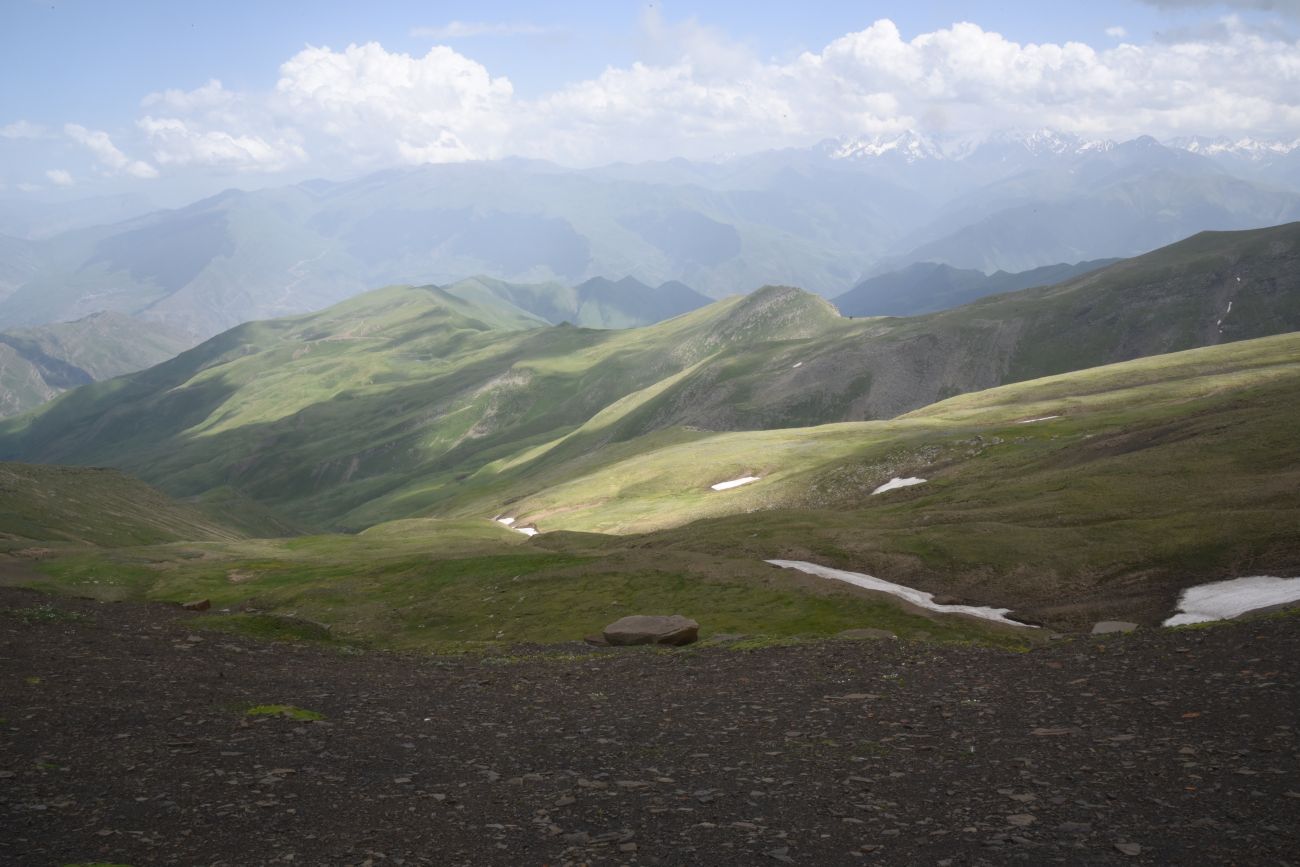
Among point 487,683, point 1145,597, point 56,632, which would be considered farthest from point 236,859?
point 1145,597

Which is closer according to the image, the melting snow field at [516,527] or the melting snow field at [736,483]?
the melting snow field at [736,483]

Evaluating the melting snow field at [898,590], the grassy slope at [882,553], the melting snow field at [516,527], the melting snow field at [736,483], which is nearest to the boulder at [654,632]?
the grassy slope at [882,553]

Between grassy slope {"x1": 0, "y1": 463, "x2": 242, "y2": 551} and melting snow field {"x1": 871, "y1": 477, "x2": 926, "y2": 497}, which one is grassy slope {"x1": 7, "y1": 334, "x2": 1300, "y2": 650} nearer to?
melting snow field {"x1": 871, "y1": 477, "x2": 926, "y2": 497}

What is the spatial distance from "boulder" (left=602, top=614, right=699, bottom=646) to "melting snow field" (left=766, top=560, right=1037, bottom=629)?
1703 cm

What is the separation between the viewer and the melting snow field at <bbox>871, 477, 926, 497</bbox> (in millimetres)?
105088

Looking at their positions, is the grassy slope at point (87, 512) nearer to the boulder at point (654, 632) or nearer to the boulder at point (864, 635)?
the boulder at point (654, 632)

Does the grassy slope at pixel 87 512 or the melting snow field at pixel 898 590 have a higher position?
the grassy slope at pixel 87 512

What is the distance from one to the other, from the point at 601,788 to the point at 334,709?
11026mm

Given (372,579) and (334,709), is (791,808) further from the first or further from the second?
(372,579)

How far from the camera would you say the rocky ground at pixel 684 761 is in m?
16.0

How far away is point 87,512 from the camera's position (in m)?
149

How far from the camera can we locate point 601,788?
19.8 m

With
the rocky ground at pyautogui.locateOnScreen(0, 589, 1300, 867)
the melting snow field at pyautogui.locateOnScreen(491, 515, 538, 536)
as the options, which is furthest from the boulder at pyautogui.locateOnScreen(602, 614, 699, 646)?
the melting snow field at pyautogui.locateOnScreen(491, 515, 538, 536)

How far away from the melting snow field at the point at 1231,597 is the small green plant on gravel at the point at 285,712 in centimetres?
3898
